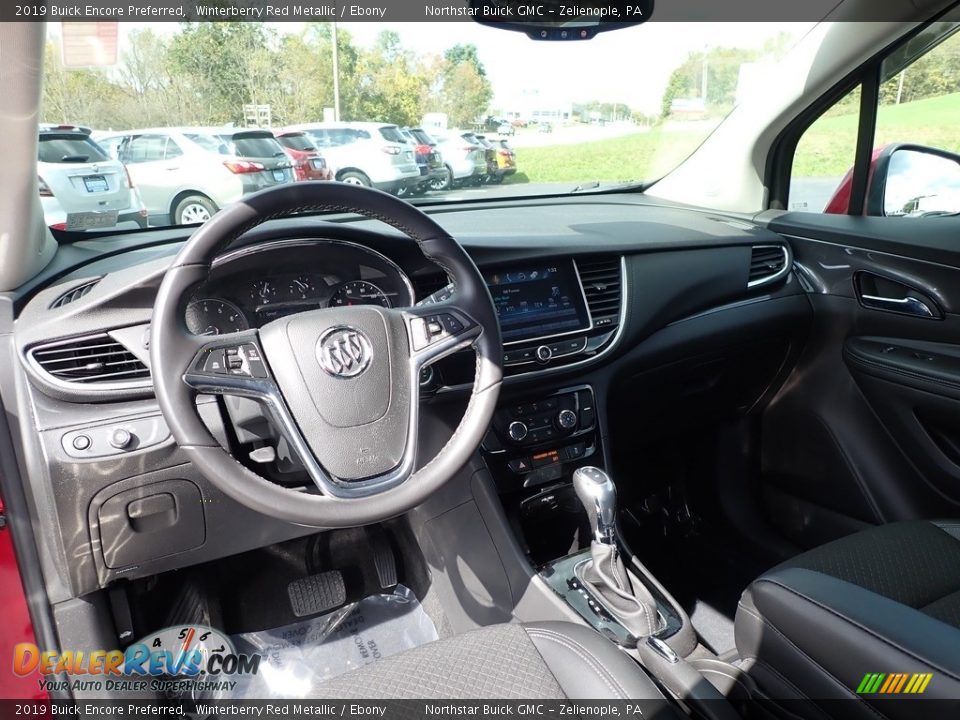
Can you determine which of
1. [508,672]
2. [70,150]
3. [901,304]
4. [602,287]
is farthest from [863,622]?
[70,150]


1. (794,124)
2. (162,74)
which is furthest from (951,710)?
(794,124)

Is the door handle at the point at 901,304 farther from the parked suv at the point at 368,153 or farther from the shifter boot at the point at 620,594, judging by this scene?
the parked suv at the point at 368,153

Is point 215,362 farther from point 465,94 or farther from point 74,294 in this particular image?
point 465,94

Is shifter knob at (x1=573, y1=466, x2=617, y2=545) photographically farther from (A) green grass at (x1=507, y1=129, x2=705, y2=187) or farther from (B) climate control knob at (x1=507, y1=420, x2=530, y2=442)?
(A) green grass at (x1=507, y1=129, x2=705, y2=187)

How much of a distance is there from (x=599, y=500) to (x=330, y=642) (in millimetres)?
A: 1067

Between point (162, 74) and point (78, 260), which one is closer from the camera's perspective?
point (162, 74)

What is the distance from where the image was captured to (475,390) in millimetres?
1637

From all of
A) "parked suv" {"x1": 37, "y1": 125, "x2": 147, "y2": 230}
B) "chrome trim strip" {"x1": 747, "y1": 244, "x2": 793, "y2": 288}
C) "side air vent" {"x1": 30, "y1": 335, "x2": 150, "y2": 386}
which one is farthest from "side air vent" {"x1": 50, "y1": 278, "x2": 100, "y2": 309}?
"chrome trim strip" {"x1": 747, "y1": 244, "x2": 793, "y2": 288}

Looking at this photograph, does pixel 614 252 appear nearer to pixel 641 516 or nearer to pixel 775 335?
pixel 775 335

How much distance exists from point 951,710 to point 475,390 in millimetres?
1001

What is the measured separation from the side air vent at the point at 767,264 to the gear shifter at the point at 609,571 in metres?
1.13

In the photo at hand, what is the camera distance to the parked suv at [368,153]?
2074 millimetres

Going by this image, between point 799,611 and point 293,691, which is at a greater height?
point 799,611

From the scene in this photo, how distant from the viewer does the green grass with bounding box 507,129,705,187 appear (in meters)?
2.64
